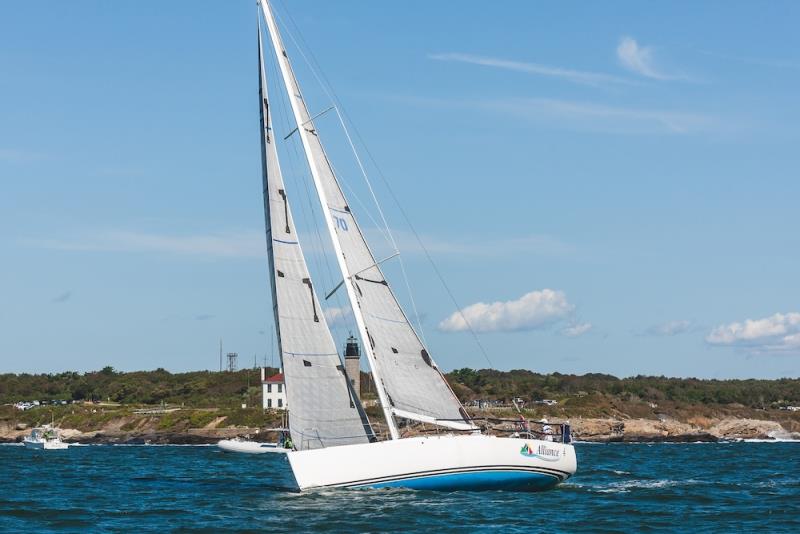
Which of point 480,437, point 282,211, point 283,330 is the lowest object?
point 480,437

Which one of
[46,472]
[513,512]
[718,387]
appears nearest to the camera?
[513,512]

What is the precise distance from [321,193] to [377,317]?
3650 mm

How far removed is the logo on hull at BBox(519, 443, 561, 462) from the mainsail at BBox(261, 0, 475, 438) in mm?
1520

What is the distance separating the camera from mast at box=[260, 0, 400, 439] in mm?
28594

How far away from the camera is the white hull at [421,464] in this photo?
89.2ft

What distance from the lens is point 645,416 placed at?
101m

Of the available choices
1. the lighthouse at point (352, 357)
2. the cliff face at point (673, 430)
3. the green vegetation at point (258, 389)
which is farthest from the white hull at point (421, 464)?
the green vegetation at point (258, 389)

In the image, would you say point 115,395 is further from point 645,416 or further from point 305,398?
point 305,398

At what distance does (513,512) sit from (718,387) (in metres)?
108

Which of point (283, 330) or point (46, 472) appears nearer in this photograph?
point (283, 330)

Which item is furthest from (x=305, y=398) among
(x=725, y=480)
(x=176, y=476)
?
(x=725, y=480)

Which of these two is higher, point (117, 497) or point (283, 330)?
point (283, 330)

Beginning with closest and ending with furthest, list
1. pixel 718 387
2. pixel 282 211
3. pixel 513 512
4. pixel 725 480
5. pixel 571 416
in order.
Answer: pixel 513 512
pixel 282 211
pixel 725 480
pixel 571 416
pixel 718 387

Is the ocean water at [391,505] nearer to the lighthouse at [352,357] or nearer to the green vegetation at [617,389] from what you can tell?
the lighthouse at [352,357]
